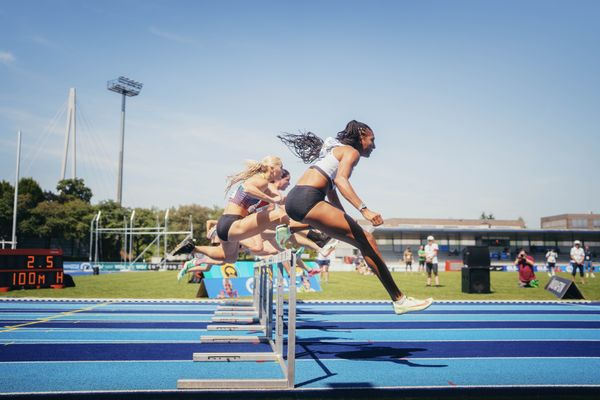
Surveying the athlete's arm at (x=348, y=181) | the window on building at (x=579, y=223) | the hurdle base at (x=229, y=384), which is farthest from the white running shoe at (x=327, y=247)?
the window on building at (x=579, y=223)

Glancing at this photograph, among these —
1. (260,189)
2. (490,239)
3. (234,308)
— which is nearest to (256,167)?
(260,189)

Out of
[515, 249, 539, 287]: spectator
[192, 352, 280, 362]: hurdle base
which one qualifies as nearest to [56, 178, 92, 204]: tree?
[515, 249, 539, 287]: spectator

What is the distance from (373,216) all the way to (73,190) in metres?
64.3

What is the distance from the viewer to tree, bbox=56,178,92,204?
59519 millimetres

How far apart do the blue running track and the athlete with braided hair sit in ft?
3.07

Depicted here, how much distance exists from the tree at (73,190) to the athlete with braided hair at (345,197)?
61.3 m

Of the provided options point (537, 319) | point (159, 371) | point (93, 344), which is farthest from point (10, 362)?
point (537, 319)

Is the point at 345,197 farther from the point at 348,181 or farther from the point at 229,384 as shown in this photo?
the point at 229,384

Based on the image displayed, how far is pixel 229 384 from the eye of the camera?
12.6 ft

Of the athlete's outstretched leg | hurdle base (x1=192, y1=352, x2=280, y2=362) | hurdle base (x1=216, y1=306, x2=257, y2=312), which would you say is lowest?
hurdle base (x1=216, y1=306, x2=257, y2=312)

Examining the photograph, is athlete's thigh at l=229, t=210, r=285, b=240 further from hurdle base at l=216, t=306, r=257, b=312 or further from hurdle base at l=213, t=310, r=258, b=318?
hurdle base at l=216, t=306, r=257, b=312

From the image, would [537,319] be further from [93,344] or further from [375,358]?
[93,344]

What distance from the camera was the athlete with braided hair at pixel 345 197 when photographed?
423 cm

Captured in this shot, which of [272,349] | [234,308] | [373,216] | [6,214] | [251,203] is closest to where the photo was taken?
[373,216]
